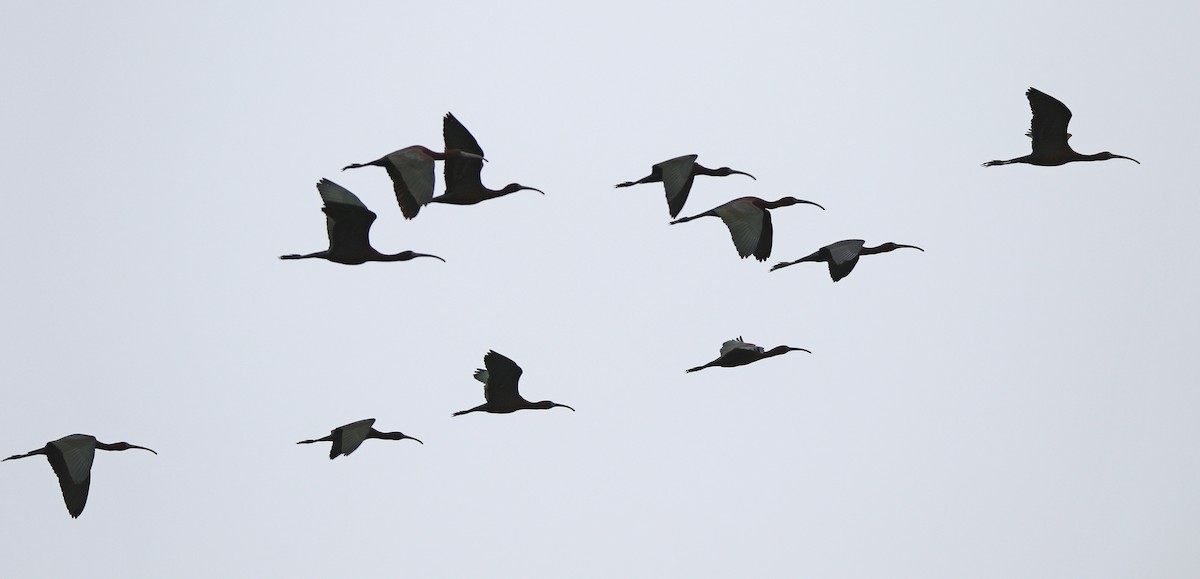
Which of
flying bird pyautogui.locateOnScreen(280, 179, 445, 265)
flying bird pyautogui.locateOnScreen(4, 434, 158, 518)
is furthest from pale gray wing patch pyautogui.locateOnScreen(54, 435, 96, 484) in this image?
flying bird pyautogui.locateOnScreen(280, 179, 445, 265)

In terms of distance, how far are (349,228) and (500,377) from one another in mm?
3539

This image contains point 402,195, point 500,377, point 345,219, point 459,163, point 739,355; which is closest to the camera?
point 402,195

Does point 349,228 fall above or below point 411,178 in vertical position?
below

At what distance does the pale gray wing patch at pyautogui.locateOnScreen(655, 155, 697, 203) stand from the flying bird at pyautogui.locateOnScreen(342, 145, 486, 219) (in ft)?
15.6

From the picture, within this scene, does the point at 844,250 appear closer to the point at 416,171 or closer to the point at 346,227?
the point at 416,171

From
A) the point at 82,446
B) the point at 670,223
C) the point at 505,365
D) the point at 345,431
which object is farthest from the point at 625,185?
the point at 82,446

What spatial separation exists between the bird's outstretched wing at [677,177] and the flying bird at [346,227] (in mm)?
4928

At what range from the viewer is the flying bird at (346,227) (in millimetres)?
22469

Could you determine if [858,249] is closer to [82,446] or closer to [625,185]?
[625,185]

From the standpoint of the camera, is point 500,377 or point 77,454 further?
point 500,377

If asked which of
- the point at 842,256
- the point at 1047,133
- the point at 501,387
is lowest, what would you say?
the point at 501,387

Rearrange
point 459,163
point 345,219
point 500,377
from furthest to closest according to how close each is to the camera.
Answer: point 459,163 → point 500,377 → point 345,219

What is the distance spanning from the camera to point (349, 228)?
23000 millimetres

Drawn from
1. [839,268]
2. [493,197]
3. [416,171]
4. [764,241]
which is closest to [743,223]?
[764,241]
